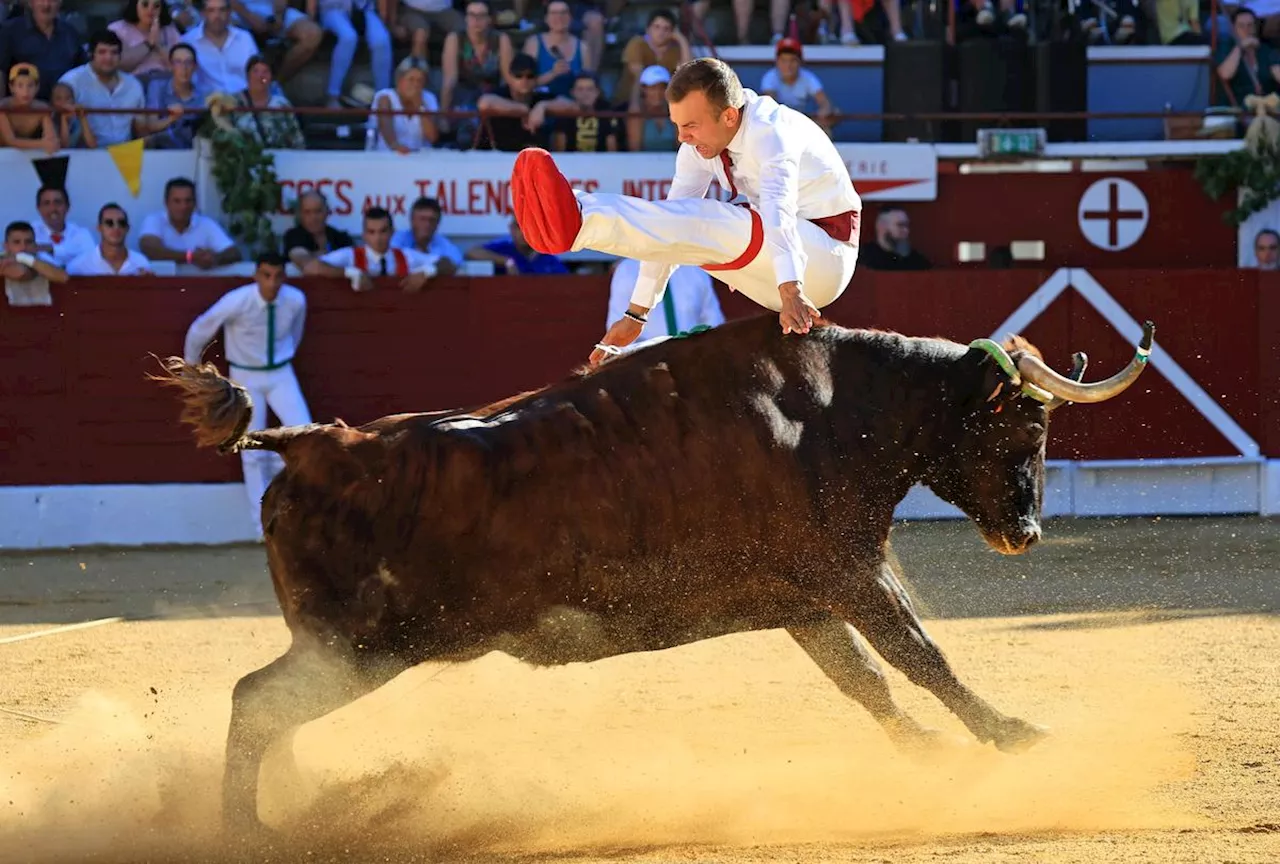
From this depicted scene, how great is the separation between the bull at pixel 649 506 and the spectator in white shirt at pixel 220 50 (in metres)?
6.01

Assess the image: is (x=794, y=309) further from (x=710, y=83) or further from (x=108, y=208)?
(x=108, y=208)

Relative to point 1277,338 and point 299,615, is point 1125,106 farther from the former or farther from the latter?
point 299,615

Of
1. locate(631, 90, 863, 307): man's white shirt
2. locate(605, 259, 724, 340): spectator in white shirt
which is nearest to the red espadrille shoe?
locate(631, 90, 863, 307): man's white shirt

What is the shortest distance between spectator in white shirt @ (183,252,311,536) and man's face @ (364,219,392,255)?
0.44 metres

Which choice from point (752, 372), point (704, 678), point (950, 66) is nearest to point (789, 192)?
point (752, 372)

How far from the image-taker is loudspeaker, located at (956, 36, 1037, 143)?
10703 mm

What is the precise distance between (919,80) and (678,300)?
2744 mm

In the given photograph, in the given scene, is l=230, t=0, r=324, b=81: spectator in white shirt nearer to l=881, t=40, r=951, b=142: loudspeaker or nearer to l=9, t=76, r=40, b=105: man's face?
l=9, t=76, r=40, b=105: man's face

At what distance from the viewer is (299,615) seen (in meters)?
3.88

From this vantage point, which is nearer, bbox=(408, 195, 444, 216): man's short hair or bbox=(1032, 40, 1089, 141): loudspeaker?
bbox=(408, 195, 444, 216): man's short hair

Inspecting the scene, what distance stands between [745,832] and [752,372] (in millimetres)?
1060

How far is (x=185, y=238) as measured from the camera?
927 centimetres

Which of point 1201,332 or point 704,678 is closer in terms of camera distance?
point 704,678

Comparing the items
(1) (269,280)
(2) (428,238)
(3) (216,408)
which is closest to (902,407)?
(3) (216,408)
